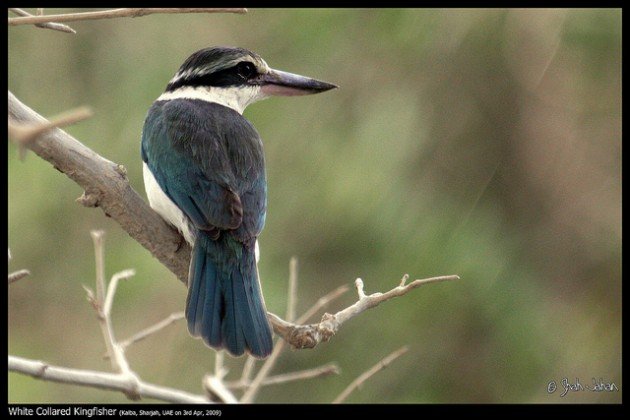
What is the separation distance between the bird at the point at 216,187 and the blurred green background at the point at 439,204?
3.62ft

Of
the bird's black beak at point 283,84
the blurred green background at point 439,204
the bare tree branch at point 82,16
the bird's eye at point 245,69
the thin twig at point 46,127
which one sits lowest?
the blurred green background at point 439,204

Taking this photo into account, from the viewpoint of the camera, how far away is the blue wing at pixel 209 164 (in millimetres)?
2379

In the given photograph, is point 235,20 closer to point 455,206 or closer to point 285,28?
point 285,28

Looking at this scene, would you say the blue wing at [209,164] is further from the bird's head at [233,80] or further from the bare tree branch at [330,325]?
the bare tree branch at [330,325]

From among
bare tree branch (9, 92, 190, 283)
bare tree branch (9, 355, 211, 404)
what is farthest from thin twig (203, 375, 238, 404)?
bare tree branch (9, 92, 190, 283)

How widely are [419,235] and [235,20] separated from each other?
4.72 feet

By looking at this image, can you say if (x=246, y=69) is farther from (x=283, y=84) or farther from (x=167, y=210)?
(x=167, y=210)

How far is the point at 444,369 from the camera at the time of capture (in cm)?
384

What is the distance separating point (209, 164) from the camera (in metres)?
2.50

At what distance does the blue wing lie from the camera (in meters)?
2.38

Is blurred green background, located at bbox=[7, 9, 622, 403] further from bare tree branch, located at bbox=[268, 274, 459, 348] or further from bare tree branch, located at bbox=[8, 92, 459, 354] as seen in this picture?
bare tree branch, located at bbox=[268, 274, 459, 348]

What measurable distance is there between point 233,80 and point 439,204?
52.6 inches

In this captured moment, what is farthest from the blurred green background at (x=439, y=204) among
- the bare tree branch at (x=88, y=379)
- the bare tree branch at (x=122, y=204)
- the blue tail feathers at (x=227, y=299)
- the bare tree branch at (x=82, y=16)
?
the bare tree branch at (x=82, y=16)

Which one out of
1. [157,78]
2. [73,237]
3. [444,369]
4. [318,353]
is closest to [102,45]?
[157,78]
